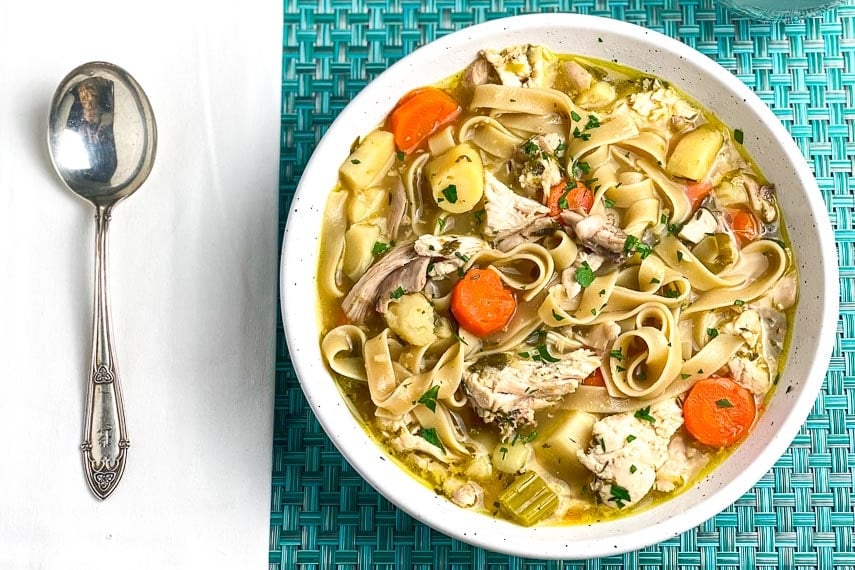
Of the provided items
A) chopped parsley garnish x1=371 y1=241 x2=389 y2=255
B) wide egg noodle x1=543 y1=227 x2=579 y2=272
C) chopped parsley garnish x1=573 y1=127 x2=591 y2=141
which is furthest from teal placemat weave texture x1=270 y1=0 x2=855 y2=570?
wide egg noodle x1=543 y1=227 x2=579 y2=272

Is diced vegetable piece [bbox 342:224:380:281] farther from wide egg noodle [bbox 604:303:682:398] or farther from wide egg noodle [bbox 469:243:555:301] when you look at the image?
wide egg noodle [bbox 604:303:682:398]

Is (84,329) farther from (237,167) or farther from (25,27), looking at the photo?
(25,27)


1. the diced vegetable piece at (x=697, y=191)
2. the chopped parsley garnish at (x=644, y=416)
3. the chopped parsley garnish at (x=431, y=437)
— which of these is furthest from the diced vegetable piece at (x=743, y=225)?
the chopped parsley garnish at (x=431, y=437)

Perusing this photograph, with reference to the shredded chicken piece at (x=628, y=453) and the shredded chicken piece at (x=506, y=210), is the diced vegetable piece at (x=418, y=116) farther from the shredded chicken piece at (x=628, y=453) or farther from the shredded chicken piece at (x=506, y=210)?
the shredded chicken piece at (x=628, y=453)

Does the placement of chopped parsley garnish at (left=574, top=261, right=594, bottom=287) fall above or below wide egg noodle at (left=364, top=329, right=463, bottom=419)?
above

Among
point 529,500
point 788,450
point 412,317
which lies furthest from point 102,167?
point 788,450

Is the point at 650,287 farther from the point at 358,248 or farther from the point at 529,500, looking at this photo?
the point at 358,248

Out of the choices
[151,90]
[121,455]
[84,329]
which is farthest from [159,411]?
[151,90]

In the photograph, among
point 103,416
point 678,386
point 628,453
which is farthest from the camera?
point 103,416
